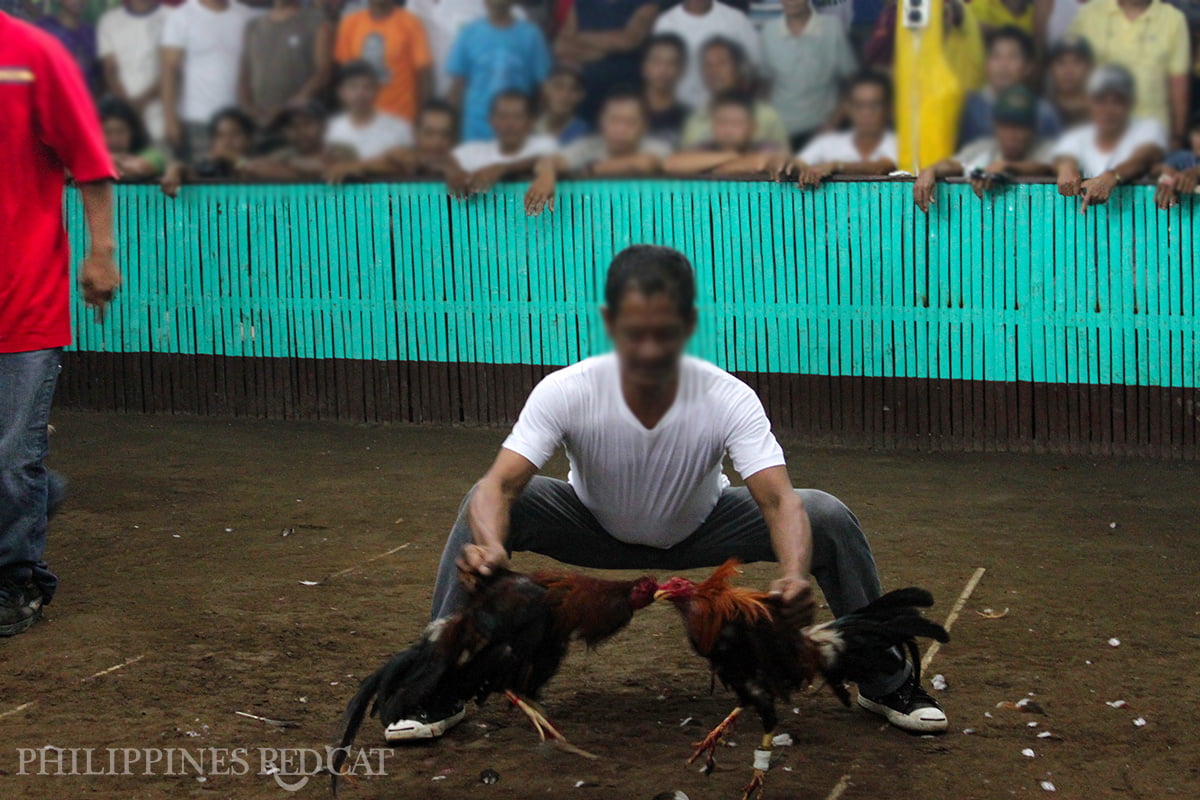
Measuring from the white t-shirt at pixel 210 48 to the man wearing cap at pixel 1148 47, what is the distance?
179 inches

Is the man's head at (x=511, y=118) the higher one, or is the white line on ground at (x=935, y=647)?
the man's head at (x=511, y=118)

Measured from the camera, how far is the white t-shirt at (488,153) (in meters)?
8.63

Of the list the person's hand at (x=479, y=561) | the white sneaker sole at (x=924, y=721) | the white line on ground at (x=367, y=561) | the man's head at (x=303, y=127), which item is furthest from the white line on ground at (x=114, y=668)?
the man's head at (x=303, y=127)

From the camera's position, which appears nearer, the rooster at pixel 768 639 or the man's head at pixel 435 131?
the rooster at pixel 768 639

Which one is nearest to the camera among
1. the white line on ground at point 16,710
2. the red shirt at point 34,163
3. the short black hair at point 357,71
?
the white line on ground at point 16,710

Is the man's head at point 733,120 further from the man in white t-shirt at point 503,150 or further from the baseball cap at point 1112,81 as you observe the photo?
the baseball cap at point 1112,81

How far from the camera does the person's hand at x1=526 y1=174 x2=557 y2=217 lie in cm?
870

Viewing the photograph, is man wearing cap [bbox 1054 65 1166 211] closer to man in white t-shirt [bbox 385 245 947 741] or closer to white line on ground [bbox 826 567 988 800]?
white line on ground [bbox 826 567 988 800]

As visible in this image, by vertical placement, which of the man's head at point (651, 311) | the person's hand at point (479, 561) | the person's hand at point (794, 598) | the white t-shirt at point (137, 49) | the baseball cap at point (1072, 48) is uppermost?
the white t-shirt at point (137, 49)

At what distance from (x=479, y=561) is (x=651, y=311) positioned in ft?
2.51

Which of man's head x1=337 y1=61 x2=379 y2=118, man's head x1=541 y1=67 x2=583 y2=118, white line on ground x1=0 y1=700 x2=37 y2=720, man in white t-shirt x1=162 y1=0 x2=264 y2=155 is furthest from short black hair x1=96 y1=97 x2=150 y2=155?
white line on ground x1=0 y1=700 x2=37 y2=720

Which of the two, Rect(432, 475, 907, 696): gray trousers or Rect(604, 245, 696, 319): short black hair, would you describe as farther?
Rect(432, 475, 907, 696): gray trousers

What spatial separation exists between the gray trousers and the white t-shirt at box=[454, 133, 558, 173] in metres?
4.35

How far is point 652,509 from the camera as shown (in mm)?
4383
